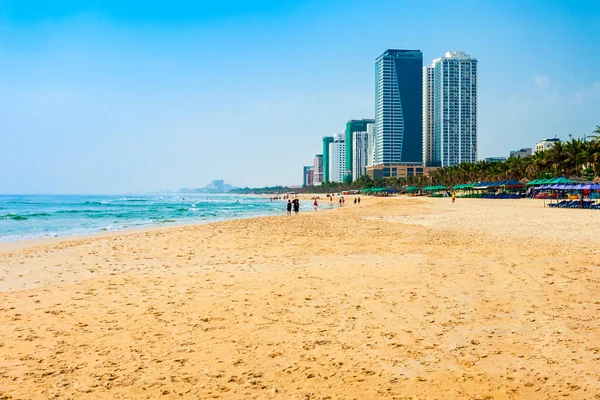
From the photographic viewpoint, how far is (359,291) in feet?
31.0

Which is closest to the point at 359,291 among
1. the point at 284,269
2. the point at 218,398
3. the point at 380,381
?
the point at 284,269

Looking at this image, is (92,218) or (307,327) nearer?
(307,327)

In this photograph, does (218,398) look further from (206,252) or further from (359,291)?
(206,252)

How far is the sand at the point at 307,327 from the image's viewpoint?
5.04 metres

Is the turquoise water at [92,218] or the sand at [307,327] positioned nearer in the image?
A: the sand at [307,327]

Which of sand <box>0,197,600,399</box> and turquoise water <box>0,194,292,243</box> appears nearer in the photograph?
sand <box>0,197,600,399</box>

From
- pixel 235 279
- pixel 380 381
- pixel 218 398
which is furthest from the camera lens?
pixel 235 279

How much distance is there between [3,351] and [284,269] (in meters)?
7.24

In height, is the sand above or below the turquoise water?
above

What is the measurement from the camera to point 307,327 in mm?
7059

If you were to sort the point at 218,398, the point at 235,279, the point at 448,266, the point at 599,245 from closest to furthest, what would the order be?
the point at 218,398 → the point at 235,279 → the point at 448,266 → the point at 599,245

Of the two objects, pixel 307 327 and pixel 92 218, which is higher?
pixel 307 327

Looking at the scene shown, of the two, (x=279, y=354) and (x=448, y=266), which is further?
(x=448, y=266)

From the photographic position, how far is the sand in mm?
5043
